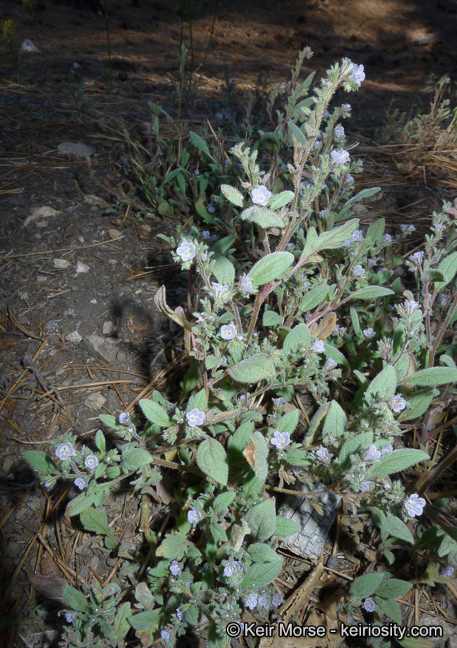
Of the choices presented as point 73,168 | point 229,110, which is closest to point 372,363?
point 73,168

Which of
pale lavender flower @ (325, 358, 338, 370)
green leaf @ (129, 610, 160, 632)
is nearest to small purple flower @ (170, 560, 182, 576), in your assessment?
green leaf @ (129, 610, 160, 632)

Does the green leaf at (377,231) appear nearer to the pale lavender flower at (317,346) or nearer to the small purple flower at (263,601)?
the pale lavender flower at (317,346)

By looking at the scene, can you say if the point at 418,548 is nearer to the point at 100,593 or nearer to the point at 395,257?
the point at 100,593

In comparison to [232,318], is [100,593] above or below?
below

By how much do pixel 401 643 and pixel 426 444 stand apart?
80 cm

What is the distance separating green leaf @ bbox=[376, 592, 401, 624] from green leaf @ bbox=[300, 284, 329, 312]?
3.92 feet

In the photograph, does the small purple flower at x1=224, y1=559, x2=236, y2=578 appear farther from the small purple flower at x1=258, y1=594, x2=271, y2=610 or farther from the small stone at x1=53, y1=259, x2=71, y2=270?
the small stone at x1=53, y1=259, x2=71, y2=270

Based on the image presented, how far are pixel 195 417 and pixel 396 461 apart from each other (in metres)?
0.74

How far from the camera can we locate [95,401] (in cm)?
211

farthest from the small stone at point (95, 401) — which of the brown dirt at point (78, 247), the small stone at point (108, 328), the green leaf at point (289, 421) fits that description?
the green leaf at point (289, 421)

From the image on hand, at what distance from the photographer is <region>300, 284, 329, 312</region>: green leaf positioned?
1922 mm

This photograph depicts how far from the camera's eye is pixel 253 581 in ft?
4.67

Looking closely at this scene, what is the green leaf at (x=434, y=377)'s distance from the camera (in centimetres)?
158

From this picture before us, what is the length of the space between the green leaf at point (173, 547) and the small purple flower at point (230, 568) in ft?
1.02
